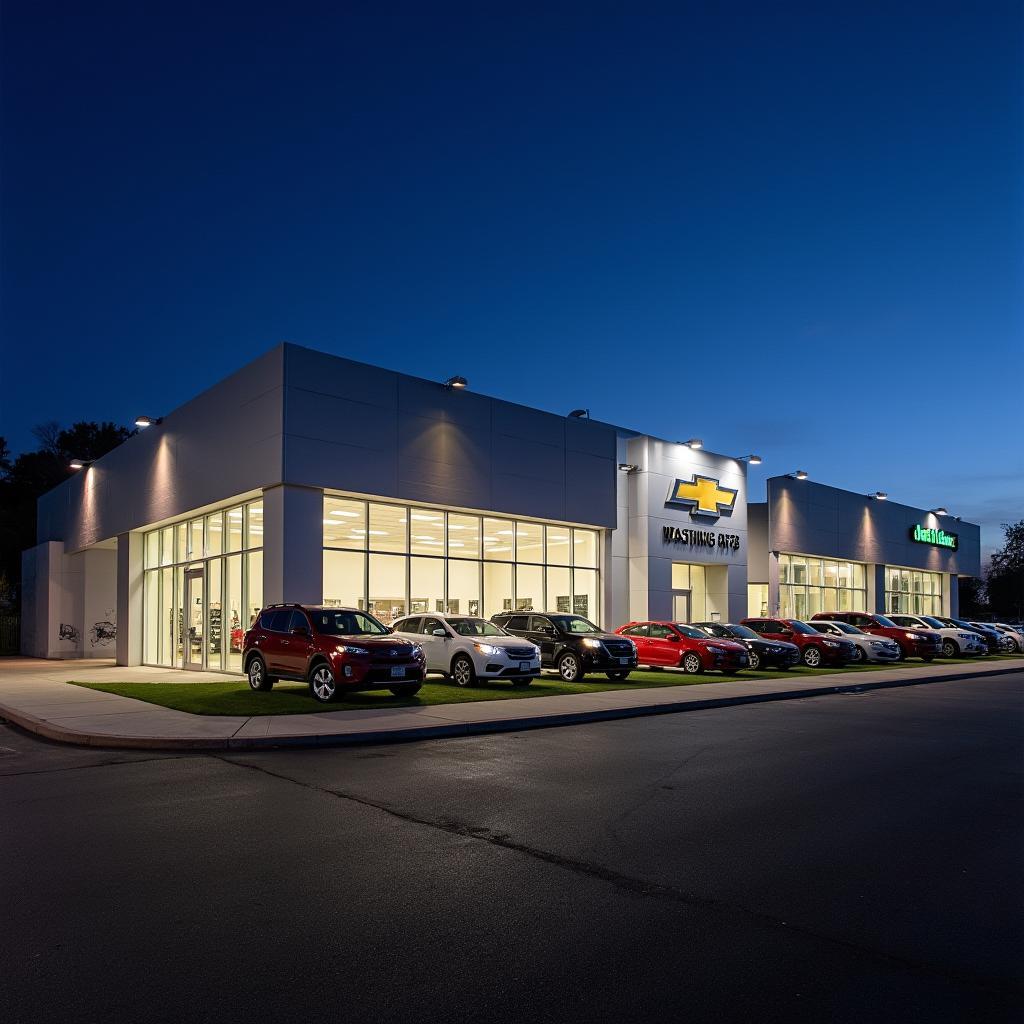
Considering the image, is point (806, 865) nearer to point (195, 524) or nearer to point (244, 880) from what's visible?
point (244, 880)

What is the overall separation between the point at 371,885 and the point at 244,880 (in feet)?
2.86

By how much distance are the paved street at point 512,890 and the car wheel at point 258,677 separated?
780 centimetres

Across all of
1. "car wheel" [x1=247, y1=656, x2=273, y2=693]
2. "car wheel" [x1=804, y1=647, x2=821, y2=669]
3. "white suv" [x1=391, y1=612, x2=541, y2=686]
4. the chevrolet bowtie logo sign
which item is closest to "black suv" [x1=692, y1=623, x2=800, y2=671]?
"car wheel" [x1=804, y1=647, x2=821, y2=669]

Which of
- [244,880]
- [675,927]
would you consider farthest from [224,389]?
[675,927]

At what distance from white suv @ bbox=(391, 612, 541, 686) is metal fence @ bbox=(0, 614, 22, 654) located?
109 ft

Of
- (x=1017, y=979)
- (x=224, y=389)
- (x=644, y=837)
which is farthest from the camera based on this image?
(x=224, y=389)

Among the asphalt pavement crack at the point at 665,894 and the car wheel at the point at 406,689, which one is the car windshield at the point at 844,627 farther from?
the asphalt pavement crack at the point at 665,894

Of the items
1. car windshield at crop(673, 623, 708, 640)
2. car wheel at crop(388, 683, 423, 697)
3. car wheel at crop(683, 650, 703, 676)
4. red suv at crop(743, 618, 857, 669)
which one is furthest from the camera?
red suv at crop(743, 618, 857, 669)

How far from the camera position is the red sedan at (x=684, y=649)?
24953 mm

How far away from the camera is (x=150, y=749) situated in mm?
11750

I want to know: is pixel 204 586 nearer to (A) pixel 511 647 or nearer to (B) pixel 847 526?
(A) pixel 511 647

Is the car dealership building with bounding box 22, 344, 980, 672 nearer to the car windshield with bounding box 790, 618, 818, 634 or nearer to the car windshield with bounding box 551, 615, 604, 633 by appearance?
the car windshield with bounding box 551, 615, 604, 633

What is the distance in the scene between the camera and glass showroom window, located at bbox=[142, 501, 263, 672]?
23734 mm

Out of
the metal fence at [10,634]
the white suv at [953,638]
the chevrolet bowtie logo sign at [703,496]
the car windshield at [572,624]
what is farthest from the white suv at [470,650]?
the metal fence at [10,634]
